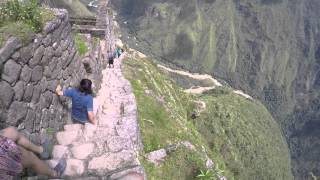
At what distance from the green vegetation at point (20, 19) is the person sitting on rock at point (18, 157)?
3420 millimetres

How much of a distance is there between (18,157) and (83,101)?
271 inches

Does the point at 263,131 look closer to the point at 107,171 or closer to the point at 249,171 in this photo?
the point at 249,171

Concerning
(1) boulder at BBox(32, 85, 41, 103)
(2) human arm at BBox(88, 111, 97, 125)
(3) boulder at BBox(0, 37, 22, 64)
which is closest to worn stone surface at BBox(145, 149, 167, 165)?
(2) human arm at BBox(88, 111, 97, 125)

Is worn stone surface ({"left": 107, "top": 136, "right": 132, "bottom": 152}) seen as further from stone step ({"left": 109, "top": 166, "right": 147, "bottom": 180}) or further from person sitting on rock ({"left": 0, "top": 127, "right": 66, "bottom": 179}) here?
person sitting on rock ({"left": 0, "top": 127, "right": 66, "bottom": 179})

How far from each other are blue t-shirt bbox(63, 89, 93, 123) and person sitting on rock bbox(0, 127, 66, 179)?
3.65 meters

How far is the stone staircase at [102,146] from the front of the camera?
16.7 m

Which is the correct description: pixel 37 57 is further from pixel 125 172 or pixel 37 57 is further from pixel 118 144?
pixel 125 172

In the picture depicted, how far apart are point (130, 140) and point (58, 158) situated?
2.97 meters

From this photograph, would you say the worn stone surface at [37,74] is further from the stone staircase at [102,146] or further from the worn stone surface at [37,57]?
the stone staircase at [102,146]

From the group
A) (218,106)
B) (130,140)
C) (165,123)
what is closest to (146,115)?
(165,123)

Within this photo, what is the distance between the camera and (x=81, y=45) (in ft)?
102

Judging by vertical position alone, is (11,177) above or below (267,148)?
above

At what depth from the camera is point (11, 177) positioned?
12.9 meters

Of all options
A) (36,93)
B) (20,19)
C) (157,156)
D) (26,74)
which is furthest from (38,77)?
(157,156)
